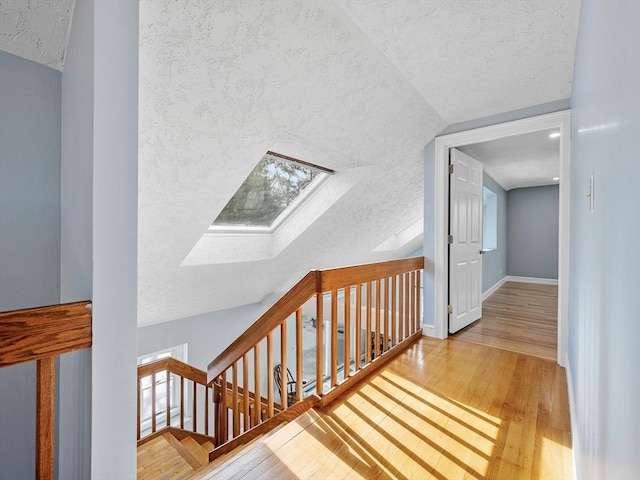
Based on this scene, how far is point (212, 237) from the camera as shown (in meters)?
3.12

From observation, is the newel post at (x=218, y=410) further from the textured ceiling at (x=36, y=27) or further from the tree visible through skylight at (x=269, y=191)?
the textured ceiling at (x=36, y=27)

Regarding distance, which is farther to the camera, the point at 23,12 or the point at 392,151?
the point at 392,151

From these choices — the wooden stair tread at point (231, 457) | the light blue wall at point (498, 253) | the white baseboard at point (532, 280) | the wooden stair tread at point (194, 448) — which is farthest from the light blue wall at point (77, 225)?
the white baseboard at point (532, 280)

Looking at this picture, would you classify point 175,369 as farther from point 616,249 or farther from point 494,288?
point 494,288

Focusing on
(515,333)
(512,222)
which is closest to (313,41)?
(515,333)

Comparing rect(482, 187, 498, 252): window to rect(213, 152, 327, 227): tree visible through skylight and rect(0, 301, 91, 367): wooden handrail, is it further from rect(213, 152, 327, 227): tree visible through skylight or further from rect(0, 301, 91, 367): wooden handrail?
rect(0, 301, 91, 367): wooden handrail

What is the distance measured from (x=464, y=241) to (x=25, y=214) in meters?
3.50

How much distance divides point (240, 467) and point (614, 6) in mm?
1943

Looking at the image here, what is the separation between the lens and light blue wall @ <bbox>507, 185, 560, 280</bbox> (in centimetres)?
630

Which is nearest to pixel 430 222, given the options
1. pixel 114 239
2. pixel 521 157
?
pixel 521 157

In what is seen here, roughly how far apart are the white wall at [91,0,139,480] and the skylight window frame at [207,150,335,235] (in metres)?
1.81

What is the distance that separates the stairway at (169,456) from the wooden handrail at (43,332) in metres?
1.63

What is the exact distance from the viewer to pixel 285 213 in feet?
11.4

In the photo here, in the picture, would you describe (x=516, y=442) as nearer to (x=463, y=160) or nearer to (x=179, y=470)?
(x=179, y=470)
